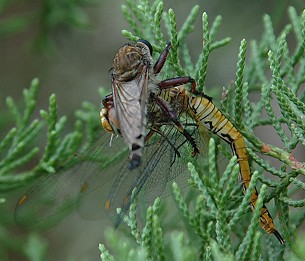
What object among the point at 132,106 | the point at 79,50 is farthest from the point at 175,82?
the point at 79,50

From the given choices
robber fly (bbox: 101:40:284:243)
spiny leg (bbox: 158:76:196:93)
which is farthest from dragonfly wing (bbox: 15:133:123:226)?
spiny leg (bbox: 158:76:196:93)

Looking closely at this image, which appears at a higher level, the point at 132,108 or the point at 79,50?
the point at 79,50

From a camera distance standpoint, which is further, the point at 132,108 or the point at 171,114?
the point at 171,114

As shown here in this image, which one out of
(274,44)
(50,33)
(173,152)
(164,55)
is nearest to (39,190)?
(173,152)

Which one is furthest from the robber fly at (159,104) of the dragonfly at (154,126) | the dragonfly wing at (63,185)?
the dragonfly wing at (63,185)

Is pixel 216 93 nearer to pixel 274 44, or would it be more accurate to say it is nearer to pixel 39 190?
pixel 274 44

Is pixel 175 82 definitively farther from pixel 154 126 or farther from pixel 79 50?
pixel 79 50

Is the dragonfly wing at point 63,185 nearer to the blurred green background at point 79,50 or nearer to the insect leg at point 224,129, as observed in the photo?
the insect leg at point 224,129

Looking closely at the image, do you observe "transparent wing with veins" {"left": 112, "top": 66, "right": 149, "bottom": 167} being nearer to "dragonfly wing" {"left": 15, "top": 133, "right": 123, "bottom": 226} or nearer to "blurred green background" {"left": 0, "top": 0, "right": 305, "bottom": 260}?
"dragonfly wing" {"left": 15, "top": 133, "right": 123, "bottom": 226}
